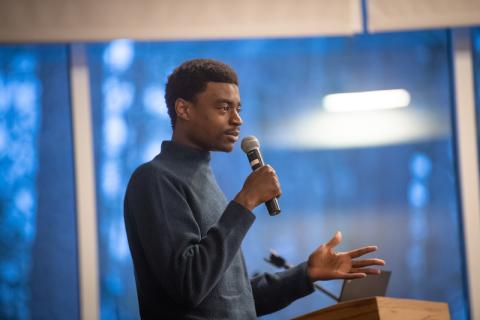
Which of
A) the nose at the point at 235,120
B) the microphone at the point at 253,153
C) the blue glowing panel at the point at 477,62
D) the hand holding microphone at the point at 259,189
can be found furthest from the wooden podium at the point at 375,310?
the blue glowing panel at the point at 477,62

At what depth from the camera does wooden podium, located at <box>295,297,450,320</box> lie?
1.54m

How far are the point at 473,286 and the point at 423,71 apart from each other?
1233 millimetres

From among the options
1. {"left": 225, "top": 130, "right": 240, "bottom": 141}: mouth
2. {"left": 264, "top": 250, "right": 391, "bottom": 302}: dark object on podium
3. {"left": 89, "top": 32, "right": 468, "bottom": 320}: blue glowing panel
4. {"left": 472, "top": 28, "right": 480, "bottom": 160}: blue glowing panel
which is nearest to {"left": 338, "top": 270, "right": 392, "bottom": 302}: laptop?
{"left": 264, "top": 250, "right": 391, "bottom": 302}: dark object on podium

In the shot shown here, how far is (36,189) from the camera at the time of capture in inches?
132

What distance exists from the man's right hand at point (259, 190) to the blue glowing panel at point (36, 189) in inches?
81.1

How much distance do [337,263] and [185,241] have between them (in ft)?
1.70

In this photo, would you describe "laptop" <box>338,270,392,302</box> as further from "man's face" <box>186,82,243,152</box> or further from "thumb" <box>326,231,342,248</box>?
"man's face" <box>186,82,243,152</box>

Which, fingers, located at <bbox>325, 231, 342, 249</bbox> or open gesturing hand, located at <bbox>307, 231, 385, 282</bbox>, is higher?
fingers, located at <bbox>325, 231, 342, 249</bbox>

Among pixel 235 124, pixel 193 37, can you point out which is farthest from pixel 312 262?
pixel 193 37

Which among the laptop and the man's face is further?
the laptop

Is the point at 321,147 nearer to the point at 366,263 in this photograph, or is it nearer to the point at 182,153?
the point at 366,263

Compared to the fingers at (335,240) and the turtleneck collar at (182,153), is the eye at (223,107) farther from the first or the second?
the fingers at (335,240)

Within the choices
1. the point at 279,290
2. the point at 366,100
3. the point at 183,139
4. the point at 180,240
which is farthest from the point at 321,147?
the point at 180,240

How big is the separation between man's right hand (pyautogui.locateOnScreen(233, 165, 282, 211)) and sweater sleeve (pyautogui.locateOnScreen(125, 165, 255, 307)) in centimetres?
2
